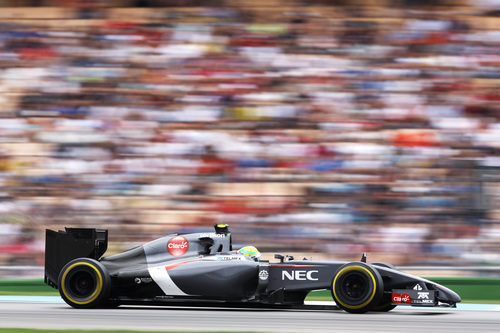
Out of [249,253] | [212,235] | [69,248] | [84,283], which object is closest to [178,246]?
[212,235]

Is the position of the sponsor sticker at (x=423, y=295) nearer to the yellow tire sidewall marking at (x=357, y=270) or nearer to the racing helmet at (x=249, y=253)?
the yellow tire sidewall marking at (x=357, y=270)

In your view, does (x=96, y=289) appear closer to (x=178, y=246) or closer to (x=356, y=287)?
(x=178, y=246)

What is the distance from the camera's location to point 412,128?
14.3 meters

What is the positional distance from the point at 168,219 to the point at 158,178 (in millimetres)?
798

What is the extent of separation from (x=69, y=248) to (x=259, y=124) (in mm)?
5814

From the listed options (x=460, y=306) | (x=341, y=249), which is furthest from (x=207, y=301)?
(x=341, y=249)

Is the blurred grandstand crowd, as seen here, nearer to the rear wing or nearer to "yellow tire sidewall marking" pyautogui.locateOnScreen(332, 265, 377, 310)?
the rear wing

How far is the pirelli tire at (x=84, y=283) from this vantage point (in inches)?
360

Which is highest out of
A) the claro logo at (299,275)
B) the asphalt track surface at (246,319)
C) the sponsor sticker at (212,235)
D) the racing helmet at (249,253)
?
the sponsor sticker at (212,235)

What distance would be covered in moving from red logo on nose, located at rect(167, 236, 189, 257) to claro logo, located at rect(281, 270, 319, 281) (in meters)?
1.23

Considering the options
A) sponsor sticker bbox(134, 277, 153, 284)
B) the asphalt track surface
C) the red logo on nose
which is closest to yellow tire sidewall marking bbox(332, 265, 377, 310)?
the asphalt track surface

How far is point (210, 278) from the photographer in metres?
9.01

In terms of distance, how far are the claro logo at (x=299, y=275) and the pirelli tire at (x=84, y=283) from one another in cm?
202

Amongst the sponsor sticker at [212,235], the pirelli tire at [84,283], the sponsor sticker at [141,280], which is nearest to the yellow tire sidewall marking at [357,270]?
the sponsor sticker at [212,235]
